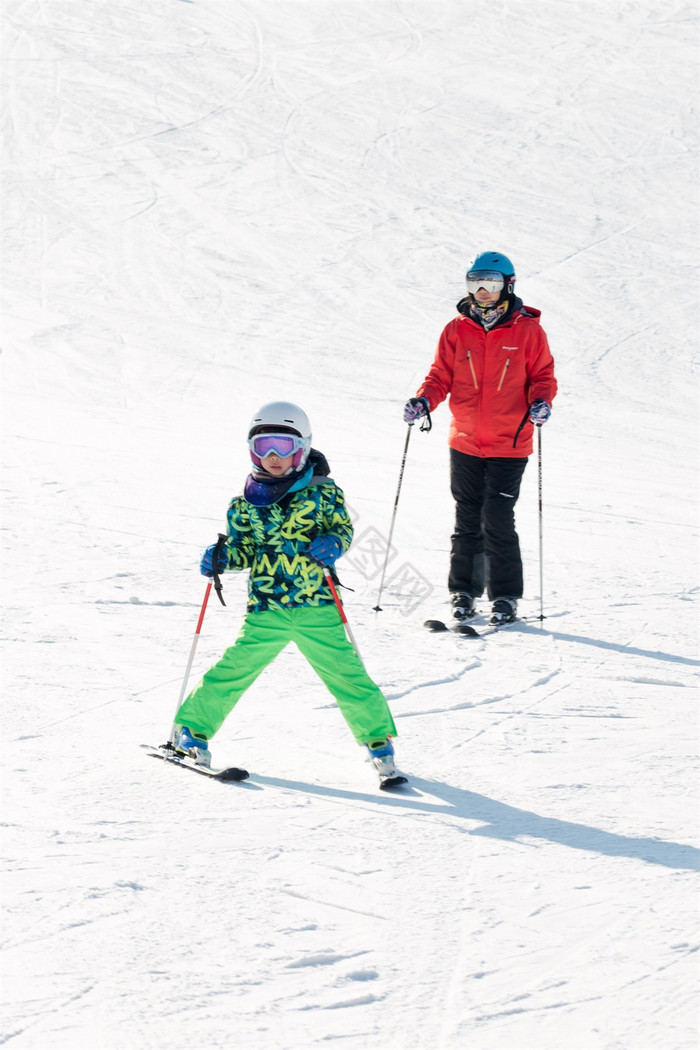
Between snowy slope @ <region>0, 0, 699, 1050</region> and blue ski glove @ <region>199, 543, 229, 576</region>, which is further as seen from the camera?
blue ski glove @ <region>199, 543, 229, 576</region>

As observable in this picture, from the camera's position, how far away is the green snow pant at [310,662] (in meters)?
4.16

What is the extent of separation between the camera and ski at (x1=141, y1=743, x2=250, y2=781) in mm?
4113

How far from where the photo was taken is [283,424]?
13.4 ft

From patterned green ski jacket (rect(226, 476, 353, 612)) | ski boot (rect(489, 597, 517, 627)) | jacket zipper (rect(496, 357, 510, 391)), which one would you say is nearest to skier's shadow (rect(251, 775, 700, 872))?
patterned green ski jacket (rect(226, 476, 353, 612))

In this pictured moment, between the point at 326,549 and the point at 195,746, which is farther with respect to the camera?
the point at 195,746

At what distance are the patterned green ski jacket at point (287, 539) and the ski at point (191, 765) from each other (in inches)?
23.2

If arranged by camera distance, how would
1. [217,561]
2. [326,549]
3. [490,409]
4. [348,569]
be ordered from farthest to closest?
[348,569] < [490,409] < [217,561] < [326,549]

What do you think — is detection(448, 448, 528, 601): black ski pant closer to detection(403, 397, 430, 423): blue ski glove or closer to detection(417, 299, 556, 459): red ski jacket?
detection(417, 299, 556, 459): red ski jacket

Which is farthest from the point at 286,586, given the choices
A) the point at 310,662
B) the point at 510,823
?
the point at 510,823

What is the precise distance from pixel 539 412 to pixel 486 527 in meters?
0.78

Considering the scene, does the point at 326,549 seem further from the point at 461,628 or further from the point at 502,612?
the point at 502,612

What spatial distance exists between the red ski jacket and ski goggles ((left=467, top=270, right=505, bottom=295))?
192 millimetres

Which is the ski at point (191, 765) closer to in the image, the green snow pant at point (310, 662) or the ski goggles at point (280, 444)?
the green snow pant at point (310, 662)

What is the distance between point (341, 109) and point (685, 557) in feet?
53.9
